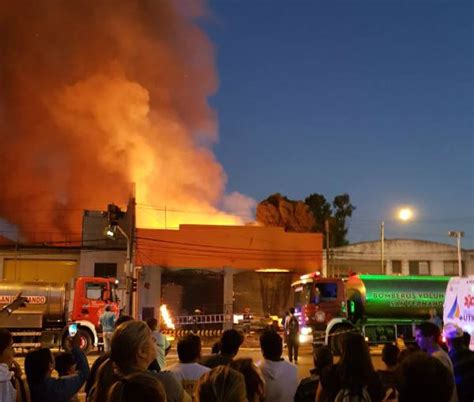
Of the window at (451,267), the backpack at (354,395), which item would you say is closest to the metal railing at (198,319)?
the window at (451,267)

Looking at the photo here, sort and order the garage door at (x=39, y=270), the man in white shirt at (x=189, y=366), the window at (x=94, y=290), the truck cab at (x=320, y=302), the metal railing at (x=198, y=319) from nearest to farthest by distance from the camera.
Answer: the man in white shirt at (x=189, y=366) → the truck cab at (x=320, y=302) → the window at (x=94, y=290) → the metal railing at (x=198, y=319) → the garage door at (x=39, y=270)

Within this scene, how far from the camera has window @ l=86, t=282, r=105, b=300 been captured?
22.3m

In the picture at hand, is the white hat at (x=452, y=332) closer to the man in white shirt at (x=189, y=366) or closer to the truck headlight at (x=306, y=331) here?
the man in white shirt at (x=189, y=366)

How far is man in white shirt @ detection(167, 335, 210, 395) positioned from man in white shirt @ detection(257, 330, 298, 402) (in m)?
0.51

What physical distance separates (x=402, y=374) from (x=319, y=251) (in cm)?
3722

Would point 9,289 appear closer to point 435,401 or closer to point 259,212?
point 435,401

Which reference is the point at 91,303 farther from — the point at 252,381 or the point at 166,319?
the point at 252,381

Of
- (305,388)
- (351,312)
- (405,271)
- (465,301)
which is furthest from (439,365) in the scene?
(405,271)

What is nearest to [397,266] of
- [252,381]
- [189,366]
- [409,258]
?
[409,258]

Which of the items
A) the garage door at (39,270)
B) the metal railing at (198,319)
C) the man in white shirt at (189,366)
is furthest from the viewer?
the garage door at (39,270)

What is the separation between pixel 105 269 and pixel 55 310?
16.7 m

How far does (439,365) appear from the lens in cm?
282

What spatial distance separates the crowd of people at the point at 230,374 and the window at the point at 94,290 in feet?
56.5

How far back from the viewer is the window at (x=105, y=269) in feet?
126
